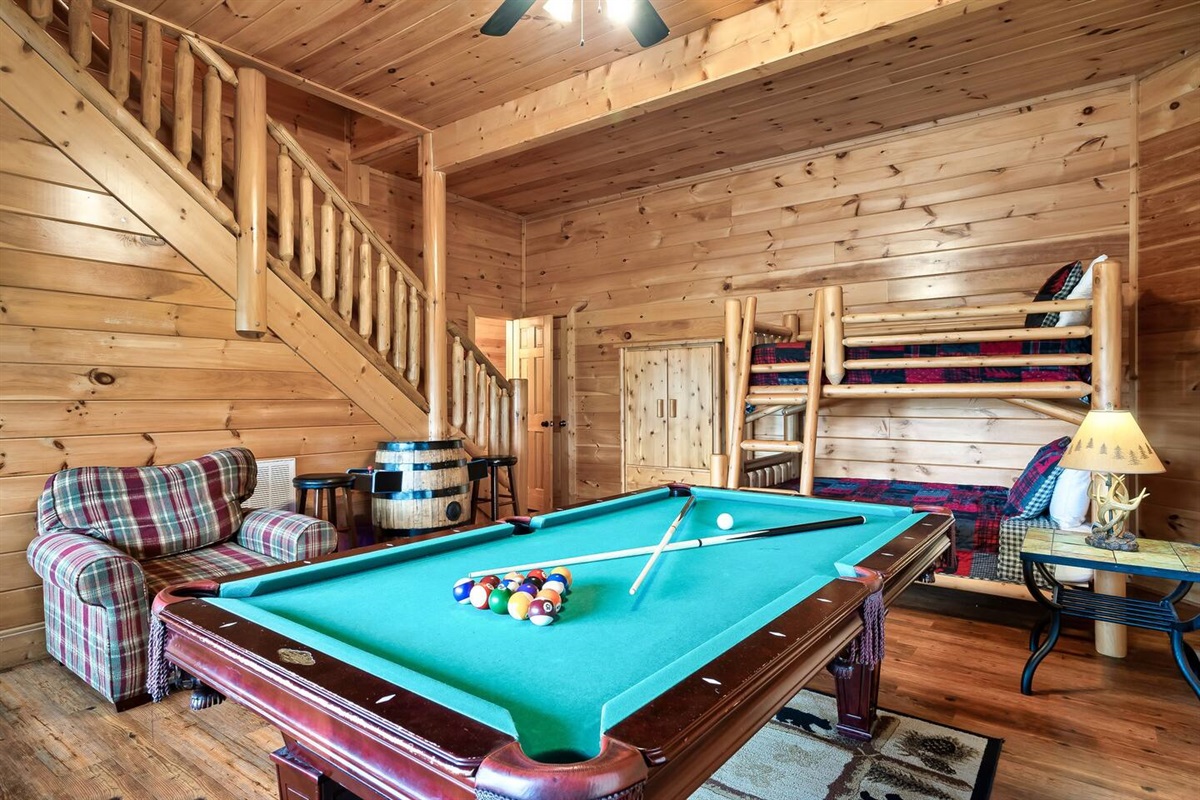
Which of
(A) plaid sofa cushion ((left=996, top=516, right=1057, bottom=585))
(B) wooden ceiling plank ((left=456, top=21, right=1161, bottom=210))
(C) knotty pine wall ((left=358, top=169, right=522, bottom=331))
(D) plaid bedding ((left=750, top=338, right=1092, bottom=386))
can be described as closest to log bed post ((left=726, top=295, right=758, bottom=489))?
(D) plaid bedding ((left=750, top=338, right=1092, bottom=386))

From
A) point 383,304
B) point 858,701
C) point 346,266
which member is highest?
point 346,266

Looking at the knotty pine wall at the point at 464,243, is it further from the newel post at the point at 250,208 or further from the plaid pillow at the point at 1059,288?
the plaid pillow at the point at 1059,288

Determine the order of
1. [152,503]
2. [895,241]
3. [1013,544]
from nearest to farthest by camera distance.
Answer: [152,503], [1013,544], [895,241]

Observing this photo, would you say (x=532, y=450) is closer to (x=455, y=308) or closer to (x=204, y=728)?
(x=455, y=308)

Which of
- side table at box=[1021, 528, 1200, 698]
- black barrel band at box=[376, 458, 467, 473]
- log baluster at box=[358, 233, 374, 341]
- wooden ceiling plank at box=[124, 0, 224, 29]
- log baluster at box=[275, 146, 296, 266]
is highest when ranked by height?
wooden ceiling plank at box=[124, 0, 224, 29]

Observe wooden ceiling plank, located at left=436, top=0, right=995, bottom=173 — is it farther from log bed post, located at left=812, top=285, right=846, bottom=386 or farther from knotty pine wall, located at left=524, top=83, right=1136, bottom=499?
knotty pine wall, located at left=524, top=83, right=1136, bottom=499

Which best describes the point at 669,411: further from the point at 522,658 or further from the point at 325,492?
the point at 522,658

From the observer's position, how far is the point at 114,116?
3113 millimetres

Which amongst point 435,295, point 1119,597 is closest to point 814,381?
point 1119,597

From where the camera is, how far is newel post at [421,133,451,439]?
4.52 metres

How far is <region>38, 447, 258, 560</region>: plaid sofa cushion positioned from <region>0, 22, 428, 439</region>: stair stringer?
90cm

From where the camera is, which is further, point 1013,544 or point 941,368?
point 941,368

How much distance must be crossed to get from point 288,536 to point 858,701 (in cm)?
235

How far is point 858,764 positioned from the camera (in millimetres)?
1988
